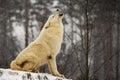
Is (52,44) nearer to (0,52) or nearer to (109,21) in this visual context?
(0,52)

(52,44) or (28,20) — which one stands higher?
(52,44)

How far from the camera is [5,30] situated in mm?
39375

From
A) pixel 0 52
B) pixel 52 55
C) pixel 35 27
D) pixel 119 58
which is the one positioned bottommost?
pixel 119 58

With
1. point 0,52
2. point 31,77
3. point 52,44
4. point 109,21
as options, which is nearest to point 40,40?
point 52,44

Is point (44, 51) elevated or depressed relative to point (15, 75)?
depressed

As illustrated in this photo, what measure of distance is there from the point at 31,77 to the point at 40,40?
1767 millimetres

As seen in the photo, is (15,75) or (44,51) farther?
(44,51)

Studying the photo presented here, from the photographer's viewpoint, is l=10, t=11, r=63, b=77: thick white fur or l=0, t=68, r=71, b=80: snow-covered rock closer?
l=0, t=68, r=71, b=80: snow-covered rock

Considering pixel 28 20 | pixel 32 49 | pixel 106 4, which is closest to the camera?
pixel 32 49

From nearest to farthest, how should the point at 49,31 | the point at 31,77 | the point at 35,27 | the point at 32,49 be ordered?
the point at 31,77 < the point at 32,49 < the point at 49,31 < the point at 35,27

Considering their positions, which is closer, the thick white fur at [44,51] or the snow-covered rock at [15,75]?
the snow-covered rock at [15,75]

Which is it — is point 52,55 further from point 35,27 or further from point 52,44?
point 35,27

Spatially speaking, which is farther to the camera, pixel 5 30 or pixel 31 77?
pixel 5 30

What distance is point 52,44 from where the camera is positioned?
9.56 m
